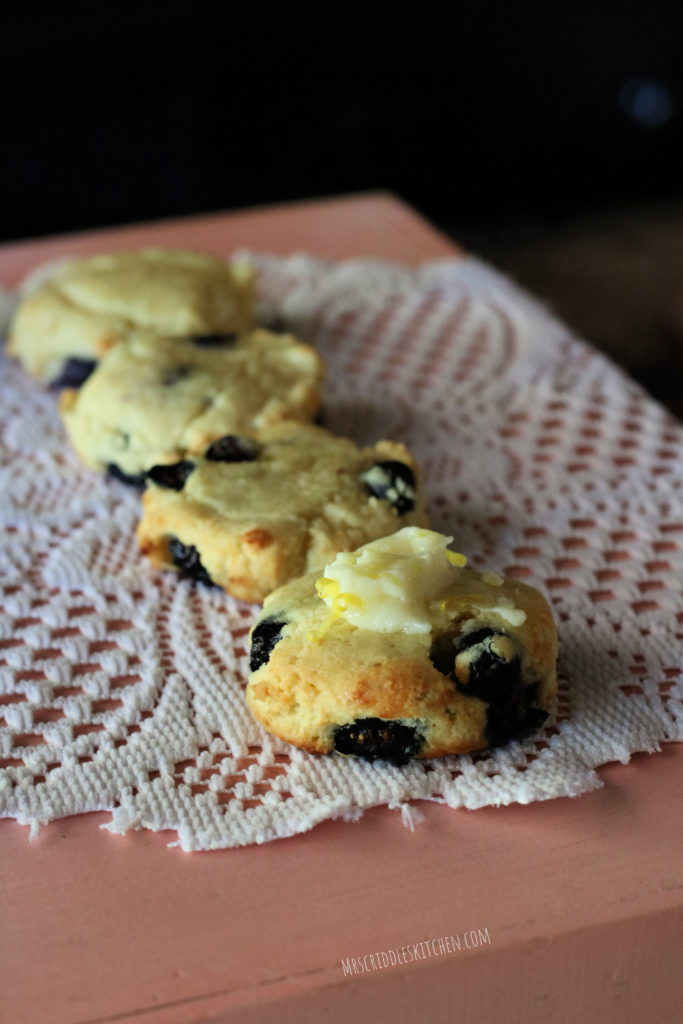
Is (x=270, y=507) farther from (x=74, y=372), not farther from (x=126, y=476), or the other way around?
(x=74, y=372)

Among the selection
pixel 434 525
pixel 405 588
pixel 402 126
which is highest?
pixel 405 588

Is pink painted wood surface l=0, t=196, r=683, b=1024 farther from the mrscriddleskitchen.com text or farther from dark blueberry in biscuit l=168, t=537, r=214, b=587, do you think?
dark blueberry in biscuit l=168, t=537, r=214, b=587

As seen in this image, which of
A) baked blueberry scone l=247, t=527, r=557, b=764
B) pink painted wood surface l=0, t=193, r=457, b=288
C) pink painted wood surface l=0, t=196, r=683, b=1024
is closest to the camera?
pink painted wood surface l=0, t=196, r=683, b=1024

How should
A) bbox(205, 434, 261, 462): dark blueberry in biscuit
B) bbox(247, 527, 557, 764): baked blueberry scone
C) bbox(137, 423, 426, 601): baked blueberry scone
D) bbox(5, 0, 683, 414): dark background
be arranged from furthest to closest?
bbox(5, 0, 683, 414): dark background → bbox(205, 434, 261, 462): dark blueberry in biscuit → bbox(137, 423, 426, 601): baked blueberry scone → bbox(247, 527, 557, 764): baked blueberry scone

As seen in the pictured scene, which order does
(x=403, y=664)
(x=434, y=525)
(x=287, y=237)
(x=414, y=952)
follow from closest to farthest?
(x=414, y=952), (x=403, y=664), (x=434, y=525), (x=287, y=237)

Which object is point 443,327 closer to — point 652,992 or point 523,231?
point 652,992

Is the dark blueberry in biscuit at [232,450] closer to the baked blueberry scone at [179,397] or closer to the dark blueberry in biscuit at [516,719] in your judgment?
the baked blueberry scone at [179,397]

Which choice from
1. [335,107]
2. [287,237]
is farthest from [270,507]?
[335,107]

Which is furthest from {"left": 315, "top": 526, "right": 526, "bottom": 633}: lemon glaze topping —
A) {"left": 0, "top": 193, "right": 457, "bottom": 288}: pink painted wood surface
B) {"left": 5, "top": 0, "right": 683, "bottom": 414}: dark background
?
{"left": 5, "top": 0, "right": 683, "bottom": 414}: dark background
